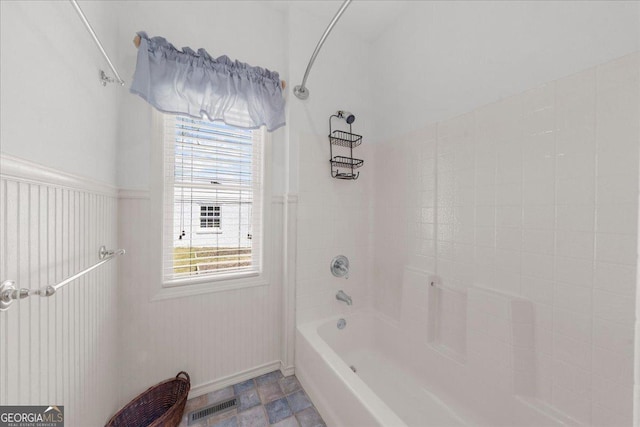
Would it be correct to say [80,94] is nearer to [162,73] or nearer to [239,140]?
[162,73]

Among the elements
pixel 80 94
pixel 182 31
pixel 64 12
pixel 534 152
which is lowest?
pixel 534 152

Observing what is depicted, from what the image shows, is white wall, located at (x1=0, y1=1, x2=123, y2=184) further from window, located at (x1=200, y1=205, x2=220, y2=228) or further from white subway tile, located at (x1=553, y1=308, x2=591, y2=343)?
white subway tile, located at (x1=553, y1=308, x2=591, y2=343)

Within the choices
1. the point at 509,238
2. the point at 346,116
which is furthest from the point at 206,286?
the point at 509,238

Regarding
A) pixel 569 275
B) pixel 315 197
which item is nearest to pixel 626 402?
pixel 569 275

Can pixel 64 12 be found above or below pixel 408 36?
below

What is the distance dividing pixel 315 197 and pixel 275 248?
1.62ft

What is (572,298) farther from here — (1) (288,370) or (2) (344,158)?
(1) (288,370)

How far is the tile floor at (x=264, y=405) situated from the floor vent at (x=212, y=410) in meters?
0.02

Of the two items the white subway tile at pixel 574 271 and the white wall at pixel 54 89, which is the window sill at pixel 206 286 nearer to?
the white wall at pixel 54 89

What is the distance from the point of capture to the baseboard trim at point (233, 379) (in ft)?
4.93

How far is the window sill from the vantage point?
1429 millimetres

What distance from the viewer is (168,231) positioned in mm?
1458

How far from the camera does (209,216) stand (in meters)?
1.57

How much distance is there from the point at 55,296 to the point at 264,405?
125 cm
